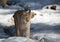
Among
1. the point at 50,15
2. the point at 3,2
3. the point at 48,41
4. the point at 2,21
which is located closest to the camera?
the point at 48,41

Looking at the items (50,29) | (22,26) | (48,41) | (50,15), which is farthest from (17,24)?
(50,15)

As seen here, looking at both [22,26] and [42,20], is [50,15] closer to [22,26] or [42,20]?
[42,20]

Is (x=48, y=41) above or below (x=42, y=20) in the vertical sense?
above

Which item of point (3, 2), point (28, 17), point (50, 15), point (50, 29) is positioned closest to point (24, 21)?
point (28, 17)

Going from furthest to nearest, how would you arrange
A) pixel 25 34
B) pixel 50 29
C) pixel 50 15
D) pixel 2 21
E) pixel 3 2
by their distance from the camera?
1. pixel 3 2
2. pixel 50 15
3. pixel 2 21
4. pixel 50 29
5. pixel 25 34

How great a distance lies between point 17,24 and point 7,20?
3.25m

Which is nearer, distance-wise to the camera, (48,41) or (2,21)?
(48,41)

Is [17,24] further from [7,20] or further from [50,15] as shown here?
[50,15]

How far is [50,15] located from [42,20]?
1.06 metres

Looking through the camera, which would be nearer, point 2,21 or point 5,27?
point 5,27

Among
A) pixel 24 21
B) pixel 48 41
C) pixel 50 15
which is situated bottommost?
pixel 50 15

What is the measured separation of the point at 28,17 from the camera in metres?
4.70

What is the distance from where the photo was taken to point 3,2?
11805 mm

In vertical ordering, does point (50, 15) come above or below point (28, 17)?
below
